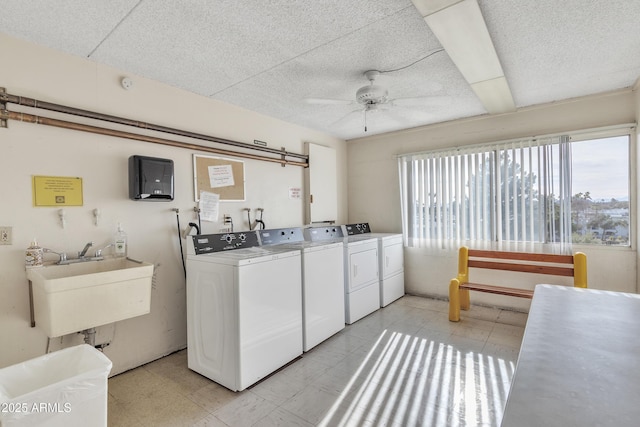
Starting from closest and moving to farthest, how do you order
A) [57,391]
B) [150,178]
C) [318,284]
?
[57,391], [150,178], [318,284]

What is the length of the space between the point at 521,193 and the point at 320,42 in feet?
9.49

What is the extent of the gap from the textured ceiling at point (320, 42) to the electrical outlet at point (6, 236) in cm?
92

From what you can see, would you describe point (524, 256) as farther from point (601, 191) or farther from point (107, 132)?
point (107, 132)

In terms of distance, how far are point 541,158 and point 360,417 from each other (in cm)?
328

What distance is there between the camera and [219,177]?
9.94ft

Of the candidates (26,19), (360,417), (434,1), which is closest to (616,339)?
(360,417)

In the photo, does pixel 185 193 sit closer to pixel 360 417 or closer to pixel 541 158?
pixel 360 417

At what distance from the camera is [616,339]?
3.34 feet

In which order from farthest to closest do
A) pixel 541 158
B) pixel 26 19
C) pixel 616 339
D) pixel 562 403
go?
pixel 541 158 < pixel 26 19 < pixel 616 339 < pixel 562 403

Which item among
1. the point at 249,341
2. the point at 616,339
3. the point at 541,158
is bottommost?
the point at 249,341

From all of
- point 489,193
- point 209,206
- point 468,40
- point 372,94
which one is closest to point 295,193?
point 209,206

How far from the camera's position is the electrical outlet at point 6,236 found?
6.15ft

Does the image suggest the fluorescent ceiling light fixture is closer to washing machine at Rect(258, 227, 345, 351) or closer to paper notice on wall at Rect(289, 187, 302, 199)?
washing machine at Rect(258, 227, 345, 351)

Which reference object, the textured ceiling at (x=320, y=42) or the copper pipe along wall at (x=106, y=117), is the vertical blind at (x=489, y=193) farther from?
the copper pipe along wall at (x=106, y=117)
